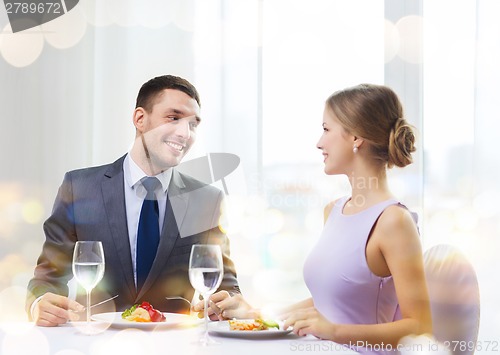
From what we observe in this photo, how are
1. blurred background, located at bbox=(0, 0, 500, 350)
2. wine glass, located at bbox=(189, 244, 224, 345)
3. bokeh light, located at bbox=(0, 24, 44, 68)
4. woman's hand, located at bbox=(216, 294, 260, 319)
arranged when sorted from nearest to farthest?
wine glass, located at bbox=(189, 244, 224, 345), woman's hand, located at bbox=(216, 294, 260, 319), blurred background, located at bbox=(0, 0, 500, 350), bokeh light, located at bbox=(0, 24, 44, 68)

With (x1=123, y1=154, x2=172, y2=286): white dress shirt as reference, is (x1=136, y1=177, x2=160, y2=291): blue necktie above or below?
below

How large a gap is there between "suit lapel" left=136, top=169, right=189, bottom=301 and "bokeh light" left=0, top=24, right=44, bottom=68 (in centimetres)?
107

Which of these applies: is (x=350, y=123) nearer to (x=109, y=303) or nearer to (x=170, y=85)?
(x=170, y=85)

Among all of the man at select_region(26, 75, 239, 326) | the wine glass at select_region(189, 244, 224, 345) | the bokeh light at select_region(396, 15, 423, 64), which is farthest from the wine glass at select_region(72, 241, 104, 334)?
the bokeh light at select_region(396, 15, 423, 64)

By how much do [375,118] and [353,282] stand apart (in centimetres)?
46

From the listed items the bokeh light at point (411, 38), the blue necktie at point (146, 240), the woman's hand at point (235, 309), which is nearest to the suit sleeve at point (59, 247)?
the blue necktie at point (146, 240)

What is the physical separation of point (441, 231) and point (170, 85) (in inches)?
44.7

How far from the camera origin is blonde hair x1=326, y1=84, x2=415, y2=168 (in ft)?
5.86

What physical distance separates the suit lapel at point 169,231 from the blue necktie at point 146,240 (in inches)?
1.5

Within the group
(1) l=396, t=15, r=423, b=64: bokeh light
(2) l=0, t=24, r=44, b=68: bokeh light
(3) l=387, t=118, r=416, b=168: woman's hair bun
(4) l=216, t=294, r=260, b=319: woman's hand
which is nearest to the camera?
(4) l=216, t=294, r=260, b=319: woman's hand

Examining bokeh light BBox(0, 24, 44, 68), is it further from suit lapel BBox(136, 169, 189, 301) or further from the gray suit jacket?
suit lapel BBox(136, 169, 189, 301)

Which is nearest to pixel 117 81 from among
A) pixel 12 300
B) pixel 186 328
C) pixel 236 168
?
pixel 236 168

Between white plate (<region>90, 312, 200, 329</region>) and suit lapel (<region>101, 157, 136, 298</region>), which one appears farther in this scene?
suit lapel (<region>101, 157, 136, 298</region>)

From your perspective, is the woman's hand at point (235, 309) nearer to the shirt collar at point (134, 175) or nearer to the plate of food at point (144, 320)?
the plate of food at point (144, 320)
